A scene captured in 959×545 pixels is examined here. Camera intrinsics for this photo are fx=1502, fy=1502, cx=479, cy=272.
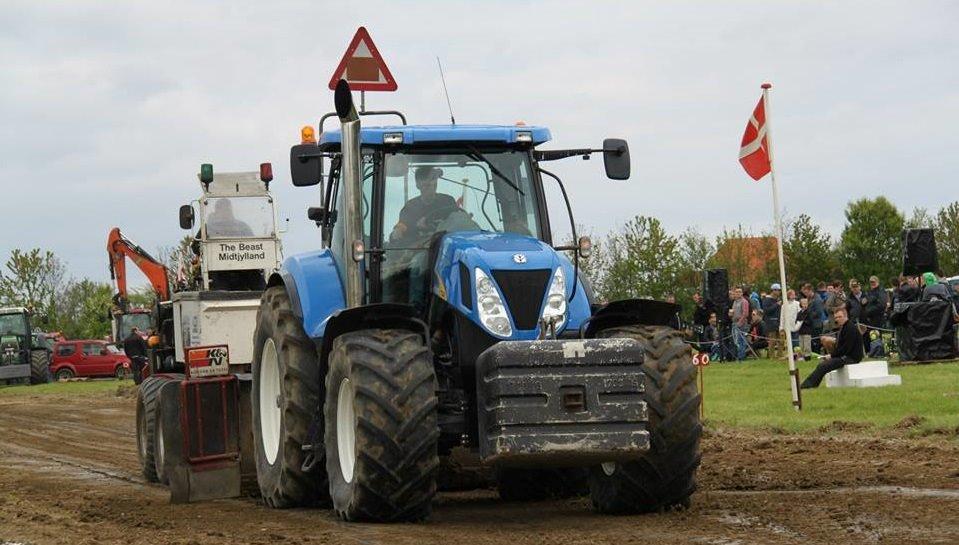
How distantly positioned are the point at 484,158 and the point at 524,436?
2.44 metres

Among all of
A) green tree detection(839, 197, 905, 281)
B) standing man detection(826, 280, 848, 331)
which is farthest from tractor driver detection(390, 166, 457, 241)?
green tree detection(839, 197, 905, 281)

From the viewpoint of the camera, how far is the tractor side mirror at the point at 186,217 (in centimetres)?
1777

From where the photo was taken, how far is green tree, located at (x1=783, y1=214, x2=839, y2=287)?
58938 millimetres

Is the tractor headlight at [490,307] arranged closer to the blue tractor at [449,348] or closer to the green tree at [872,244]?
the blue tractor at [449,348]

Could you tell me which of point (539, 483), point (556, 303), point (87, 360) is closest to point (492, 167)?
point (556, 303)

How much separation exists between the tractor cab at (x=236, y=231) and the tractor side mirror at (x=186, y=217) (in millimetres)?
689

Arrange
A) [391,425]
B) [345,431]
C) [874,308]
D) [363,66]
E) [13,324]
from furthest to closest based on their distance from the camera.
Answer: [13,324], [874,308], [363,66], [345,431], [391,425]

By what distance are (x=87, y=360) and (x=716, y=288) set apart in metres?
27.2

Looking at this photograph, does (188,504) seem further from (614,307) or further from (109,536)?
(614,307)

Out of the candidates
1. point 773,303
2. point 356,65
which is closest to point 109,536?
point 356,65

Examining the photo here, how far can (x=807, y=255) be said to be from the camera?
59.1m

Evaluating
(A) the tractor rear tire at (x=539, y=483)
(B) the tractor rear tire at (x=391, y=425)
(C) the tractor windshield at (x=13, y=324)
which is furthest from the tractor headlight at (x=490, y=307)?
(C) the tractor windshield at (x=13, y=324)

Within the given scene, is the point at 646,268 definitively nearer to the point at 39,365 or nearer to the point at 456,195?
the point at 39,365

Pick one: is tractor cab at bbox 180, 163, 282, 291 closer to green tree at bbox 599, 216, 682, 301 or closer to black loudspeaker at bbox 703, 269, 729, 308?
black loudspeaker at bbox 703, 269, 729, 308
